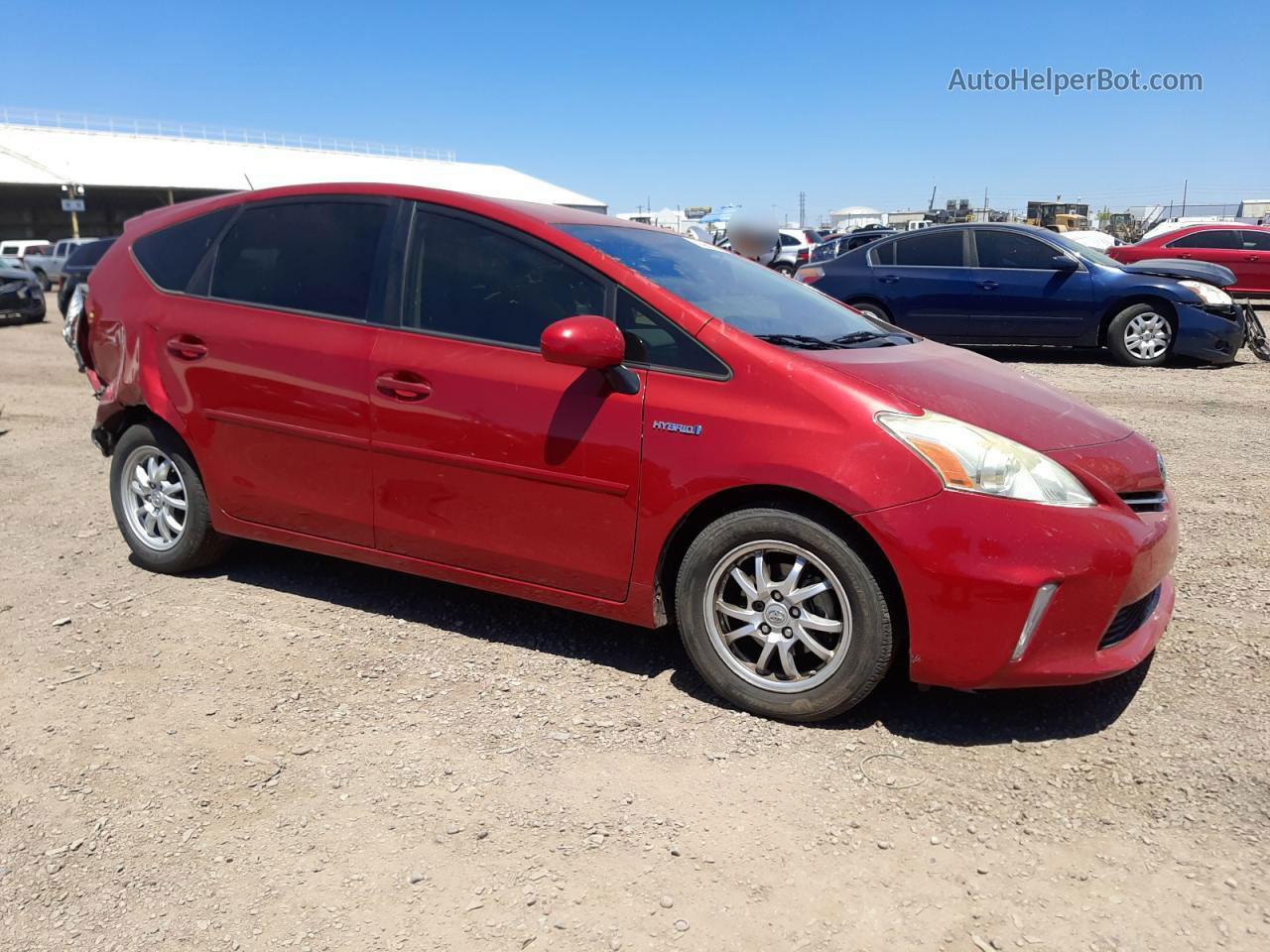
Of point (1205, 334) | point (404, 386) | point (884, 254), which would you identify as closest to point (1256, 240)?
point (1205, 334)

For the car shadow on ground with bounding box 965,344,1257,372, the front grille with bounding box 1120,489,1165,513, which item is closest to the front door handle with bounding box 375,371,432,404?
the front grille with bounding box 1120,489,1165,513

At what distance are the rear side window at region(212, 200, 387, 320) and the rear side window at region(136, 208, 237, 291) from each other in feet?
0.39

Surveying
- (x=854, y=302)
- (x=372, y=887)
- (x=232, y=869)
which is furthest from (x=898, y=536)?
(x=854, y=302)

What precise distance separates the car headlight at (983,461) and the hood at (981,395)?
7 cm

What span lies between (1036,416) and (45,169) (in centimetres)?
5346

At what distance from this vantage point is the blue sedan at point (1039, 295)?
10.7m

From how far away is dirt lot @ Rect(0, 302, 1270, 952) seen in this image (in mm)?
2434

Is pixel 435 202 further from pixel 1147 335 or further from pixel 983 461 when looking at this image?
pixel 1147 335

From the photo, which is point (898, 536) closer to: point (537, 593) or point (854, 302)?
point (537, 593)

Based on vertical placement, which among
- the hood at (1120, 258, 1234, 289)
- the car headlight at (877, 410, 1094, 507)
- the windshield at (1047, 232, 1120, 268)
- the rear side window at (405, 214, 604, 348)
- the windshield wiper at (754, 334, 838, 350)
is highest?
the windshield at (1047, 232, 1120, 268)

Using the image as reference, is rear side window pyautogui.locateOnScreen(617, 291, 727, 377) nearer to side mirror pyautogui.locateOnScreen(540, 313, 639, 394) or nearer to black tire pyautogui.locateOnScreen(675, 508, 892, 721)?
side mirror pyautogui.locateOnScreen(540, 313, 639, 394)

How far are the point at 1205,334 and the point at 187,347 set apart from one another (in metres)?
Answer: 10.2

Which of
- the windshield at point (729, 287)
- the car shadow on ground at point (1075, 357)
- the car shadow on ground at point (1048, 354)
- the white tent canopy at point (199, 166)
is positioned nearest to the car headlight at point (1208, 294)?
the car shadow on ground at point (1075, 357)

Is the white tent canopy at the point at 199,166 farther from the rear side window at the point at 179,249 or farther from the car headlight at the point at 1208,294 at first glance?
the rear side window at the point at 179,249
